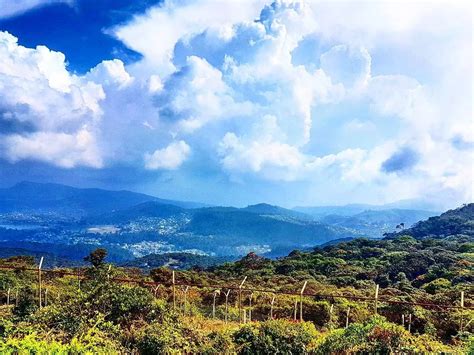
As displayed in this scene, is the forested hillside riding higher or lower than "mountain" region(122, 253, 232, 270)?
higher

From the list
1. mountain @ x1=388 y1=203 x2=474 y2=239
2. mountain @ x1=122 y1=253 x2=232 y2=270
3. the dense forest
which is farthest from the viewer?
mountain @ x1=122 y1=253 x2=232 y2=270

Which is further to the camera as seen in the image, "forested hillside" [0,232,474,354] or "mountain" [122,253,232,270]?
"mountain" [122,253,232,270]

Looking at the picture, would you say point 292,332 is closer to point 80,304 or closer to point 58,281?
point 80,304

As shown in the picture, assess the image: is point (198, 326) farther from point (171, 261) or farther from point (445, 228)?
point (171, 261)

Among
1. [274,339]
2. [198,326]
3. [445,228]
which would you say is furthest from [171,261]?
[274,339]

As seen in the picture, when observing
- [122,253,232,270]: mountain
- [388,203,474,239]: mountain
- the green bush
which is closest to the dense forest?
the green bush

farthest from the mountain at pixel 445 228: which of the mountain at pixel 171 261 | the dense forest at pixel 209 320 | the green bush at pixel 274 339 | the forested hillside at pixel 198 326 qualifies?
the green bush at pixel 274 339

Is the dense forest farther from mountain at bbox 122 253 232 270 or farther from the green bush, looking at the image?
mountain at bbox 122 253 232 270

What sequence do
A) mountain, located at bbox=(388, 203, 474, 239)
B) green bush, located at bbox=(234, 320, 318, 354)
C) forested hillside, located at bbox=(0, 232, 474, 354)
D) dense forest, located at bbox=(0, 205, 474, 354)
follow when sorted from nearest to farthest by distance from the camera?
forested hillside, located at bbox=(0, 232, 474, 354)
dense forest, located at bbox=(0, 205, 474, 354)
green bush, located at bbox=(234, 320, 318, 354)
mountain, located at bbox=(388, 203, 474, 239)

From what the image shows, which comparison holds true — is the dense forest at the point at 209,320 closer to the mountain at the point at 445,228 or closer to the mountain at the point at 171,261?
the mountain at the point at 445,228

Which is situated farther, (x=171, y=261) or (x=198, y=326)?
(x=171, y=261)

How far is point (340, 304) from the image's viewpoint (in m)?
23.8

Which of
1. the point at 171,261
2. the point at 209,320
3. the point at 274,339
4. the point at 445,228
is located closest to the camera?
the point at 274,339

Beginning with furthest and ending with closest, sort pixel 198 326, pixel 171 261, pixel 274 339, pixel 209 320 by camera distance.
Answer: pixel 171 261, pixel 209 320, pixel 198 326, pixel 274 339
